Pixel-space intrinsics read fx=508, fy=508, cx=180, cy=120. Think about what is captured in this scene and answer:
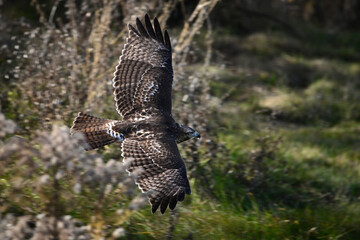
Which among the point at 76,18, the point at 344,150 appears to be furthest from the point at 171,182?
the point at 344,150

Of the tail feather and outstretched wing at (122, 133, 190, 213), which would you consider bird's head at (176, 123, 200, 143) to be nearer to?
outstretched wing at (122, 133, 190, 213)

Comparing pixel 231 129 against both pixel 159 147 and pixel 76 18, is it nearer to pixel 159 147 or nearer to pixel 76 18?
pixel 76 18

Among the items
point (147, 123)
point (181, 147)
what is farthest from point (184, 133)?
point (181, 147)

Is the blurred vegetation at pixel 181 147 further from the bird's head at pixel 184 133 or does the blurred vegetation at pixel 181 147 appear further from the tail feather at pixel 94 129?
the bird's head at pixel 184 133

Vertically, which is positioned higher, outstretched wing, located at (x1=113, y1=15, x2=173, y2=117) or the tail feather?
outstretched wing, located at (x1=113, y1=15, x2=173, y2=117)

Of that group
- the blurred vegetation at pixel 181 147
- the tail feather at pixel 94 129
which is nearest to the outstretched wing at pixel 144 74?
the tail feather at pixel 94 129

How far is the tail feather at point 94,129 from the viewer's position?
4.09 metres

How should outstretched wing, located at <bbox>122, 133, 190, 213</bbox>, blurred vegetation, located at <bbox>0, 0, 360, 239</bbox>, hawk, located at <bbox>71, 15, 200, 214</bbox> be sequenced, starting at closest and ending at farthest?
blurred vegetation, located at <bbox>0, 0, 360, 239</bbox> → outstretched wing, located at <bbox>122, 133, 190, 213</bbox> → hawk, located at <bbox>71, 15, 200, 214</bbox>

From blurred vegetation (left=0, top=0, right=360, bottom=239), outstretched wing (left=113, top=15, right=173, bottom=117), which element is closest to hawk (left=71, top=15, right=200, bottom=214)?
outstretched wing (left=113, top=15, right=173, bottom=117)

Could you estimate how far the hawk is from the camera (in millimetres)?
3814

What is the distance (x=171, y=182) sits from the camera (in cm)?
376

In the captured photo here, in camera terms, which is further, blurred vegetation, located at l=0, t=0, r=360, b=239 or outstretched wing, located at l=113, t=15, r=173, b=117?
outstretched wing, located at l=113, t=15, r=173, b=117

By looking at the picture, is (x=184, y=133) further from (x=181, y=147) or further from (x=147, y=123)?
(x=181, y=147)

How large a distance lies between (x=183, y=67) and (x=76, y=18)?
52.0 inches
